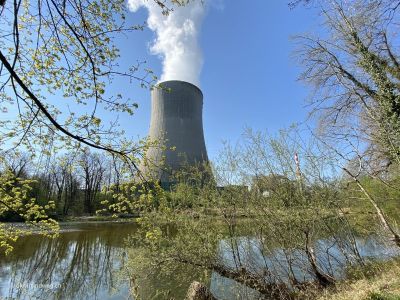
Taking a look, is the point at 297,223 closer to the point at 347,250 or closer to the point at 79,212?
the point at 347,250

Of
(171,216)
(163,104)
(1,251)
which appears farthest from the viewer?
(163,104)

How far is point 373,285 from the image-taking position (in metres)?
4.04

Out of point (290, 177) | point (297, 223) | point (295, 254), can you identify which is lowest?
point (295, 254)

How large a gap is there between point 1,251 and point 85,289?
4292 mm

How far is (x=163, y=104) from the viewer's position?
19.8 m

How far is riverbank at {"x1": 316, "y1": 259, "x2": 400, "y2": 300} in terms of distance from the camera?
133 inches

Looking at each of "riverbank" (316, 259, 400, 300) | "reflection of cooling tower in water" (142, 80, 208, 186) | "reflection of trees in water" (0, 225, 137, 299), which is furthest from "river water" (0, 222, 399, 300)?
"reflection of cooling tower in water" (142, 80, 208, 186)

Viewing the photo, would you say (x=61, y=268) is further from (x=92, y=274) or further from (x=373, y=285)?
(x=373, y=285)

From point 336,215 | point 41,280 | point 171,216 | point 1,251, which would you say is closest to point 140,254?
point 171,216

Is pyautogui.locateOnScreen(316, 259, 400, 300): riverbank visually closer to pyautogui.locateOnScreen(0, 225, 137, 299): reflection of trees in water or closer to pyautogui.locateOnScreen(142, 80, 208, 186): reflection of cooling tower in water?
pyautogui.locateOnScreen(0, 225, 137, 299): reflection of trees in water

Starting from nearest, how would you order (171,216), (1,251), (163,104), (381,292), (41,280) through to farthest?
(381,292) → (171,216) → (41,280) → (1,251) → (163,104)

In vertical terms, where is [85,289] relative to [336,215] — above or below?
below

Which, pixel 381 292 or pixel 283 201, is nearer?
pixel 381 292

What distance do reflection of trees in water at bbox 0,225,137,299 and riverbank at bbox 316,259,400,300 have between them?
4126 mm
